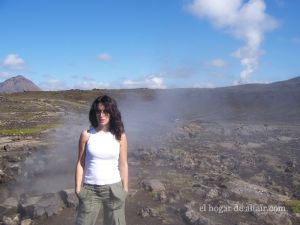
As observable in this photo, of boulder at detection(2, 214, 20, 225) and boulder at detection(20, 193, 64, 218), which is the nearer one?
boulder at detection(2, 214, 20, 225)

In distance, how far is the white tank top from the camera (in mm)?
3889

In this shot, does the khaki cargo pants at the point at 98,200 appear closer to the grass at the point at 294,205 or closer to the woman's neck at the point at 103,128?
the woman's neck at the point at 103,128

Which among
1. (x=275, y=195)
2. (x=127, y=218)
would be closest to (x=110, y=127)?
(x=127, y=218)

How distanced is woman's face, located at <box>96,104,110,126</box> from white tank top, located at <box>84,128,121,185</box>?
10 centimetres

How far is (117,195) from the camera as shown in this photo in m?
3.97

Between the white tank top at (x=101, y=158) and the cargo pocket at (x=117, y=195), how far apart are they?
0.06 meters

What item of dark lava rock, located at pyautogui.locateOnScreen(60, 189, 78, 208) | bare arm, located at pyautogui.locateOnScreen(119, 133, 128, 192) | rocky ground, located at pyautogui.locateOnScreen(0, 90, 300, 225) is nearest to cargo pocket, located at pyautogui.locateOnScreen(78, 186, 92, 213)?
bare arm, located at pyautogui.locateOnScreen(119, 133, 128, 192)

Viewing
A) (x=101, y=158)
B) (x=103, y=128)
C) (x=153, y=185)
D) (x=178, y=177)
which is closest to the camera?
(x=101, y=158)

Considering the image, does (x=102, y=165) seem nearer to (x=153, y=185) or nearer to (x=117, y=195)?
(x=117, y=195)

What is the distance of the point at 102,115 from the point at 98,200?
0.84 m

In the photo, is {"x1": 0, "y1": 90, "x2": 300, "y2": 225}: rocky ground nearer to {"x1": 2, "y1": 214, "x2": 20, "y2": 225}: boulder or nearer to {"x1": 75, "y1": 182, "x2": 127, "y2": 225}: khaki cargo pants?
{"x1": 2, "y1": 214, "x2": 20, "y2": 225}: boulder

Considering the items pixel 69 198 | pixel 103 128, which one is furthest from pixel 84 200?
pixel 69 198

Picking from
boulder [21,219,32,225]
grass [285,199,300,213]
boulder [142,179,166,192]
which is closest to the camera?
boulder [21,219,32,225]

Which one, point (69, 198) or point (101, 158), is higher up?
point (101, 158)
